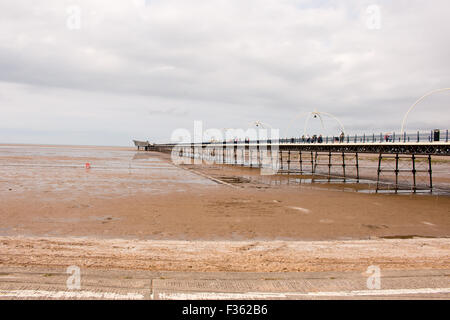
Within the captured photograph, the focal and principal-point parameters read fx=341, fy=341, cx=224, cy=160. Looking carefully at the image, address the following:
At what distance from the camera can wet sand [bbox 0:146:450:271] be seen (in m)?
8.61

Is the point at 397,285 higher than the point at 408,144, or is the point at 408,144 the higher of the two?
the point at 408,144

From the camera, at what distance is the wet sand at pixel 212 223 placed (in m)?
8.61

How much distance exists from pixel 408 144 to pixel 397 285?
A: 97.2 feet

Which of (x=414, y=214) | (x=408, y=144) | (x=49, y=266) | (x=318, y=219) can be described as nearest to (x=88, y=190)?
(x=318, y=219)

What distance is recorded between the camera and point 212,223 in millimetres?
15023

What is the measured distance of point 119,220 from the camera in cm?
1502

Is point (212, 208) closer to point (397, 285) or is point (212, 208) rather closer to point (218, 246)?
point (218, 246)

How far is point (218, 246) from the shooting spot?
10.4 metres

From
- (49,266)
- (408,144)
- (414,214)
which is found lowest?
(414,214)
